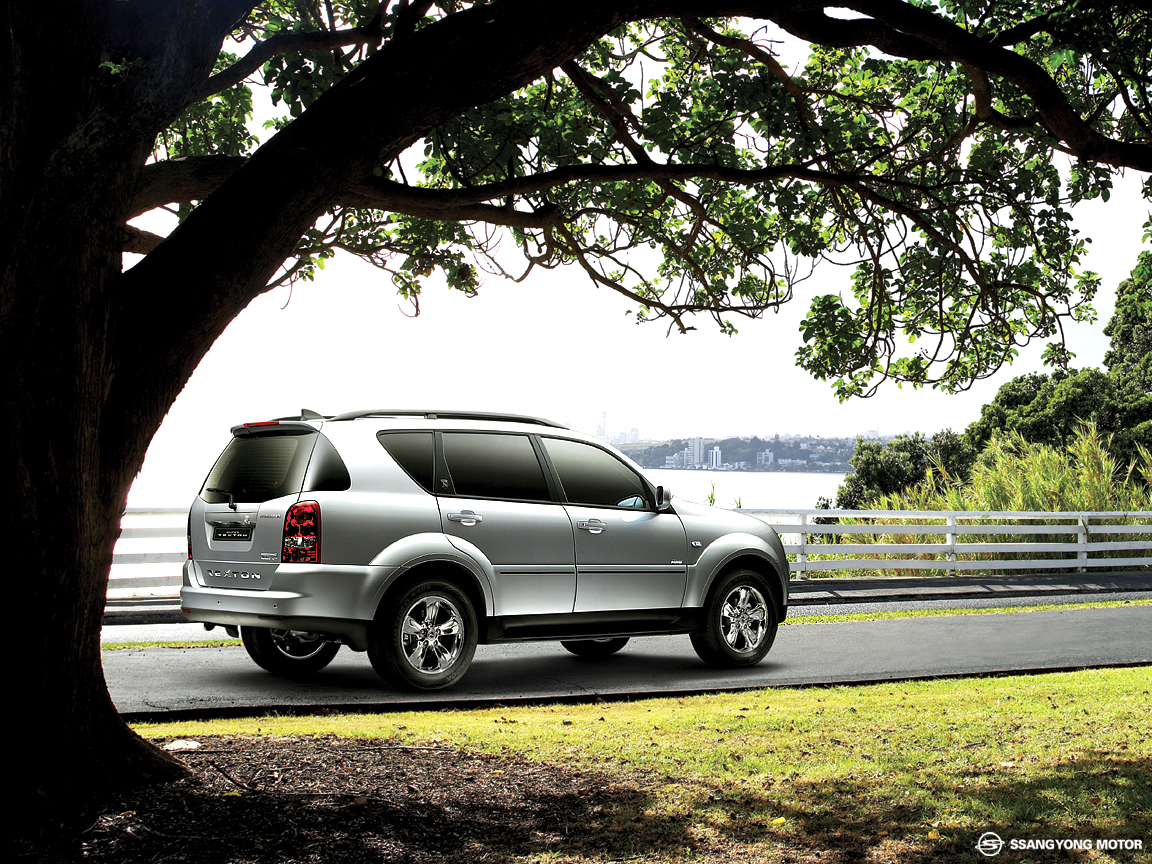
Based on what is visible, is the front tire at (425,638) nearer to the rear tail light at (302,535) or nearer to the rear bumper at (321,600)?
the rear bumper at (321,600)

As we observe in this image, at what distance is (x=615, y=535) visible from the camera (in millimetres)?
9539

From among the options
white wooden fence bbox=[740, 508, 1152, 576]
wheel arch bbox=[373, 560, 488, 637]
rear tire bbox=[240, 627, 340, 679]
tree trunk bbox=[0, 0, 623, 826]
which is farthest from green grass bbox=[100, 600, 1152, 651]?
tree trunk bbox=[0, 0, 623, 826]

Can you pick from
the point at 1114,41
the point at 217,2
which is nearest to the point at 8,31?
the point at 217,2

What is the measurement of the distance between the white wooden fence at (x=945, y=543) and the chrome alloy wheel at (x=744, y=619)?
8.27m

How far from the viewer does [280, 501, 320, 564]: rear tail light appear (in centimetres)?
803

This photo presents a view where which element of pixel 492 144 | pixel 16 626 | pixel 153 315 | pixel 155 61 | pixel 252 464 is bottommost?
pixel 16 626

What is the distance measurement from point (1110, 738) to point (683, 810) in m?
Result: 3.43

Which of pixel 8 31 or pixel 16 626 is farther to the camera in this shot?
pixel 8 31

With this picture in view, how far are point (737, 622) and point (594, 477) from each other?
2.10 meters

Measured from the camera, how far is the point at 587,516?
371 inches

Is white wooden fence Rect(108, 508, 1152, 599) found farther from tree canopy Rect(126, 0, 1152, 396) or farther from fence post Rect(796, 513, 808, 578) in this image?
tree canopy Rect(126, 0, 1152, 396)

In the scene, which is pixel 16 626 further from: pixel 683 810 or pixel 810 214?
pixel 810 214

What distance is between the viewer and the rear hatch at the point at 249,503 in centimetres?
823

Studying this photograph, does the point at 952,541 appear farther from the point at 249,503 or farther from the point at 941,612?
the point at 249,503
